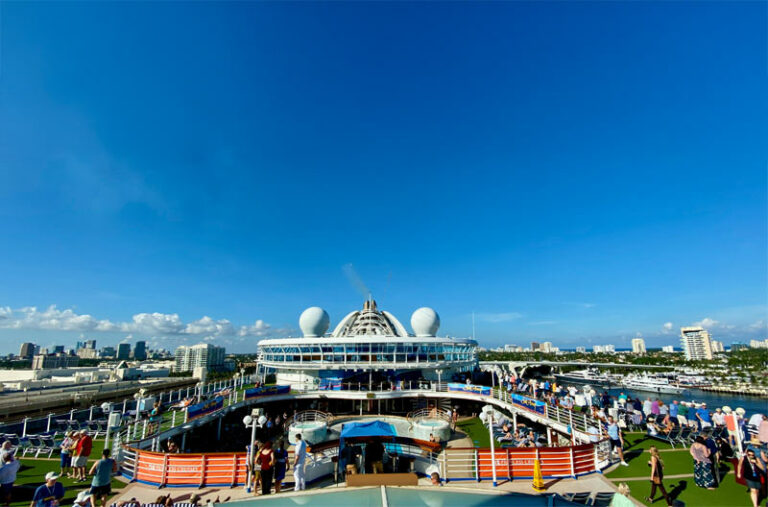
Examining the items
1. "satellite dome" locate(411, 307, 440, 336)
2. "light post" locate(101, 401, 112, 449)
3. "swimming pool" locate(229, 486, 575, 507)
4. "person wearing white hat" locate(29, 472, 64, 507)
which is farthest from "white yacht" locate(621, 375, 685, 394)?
"person wearing white hat" locate(29, 472, 64, 507)

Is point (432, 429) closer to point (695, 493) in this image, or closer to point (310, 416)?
point (695, 493)

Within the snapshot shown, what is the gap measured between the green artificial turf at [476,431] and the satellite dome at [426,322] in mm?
13932

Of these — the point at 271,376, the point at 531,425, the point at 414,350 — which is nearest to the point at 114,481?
the point at 414,350

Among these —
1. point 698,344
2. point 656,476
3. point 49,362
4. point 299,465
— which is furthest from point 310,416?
point 698,344

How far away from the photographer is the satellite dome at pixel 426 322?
143ft

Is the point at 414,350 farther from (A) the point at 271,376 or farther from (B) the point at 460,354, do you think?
(A) the point at 271,376

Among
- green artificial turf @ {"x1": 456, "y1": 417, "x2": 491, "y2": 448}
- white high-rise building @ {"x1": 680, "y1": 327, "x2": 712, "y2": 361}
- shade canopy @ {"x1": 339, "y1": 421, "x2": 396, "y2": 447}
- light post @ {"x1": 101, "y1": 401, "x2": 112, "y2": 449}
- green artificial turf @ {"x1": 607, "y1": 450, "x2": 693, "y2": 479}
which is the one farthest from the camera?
white high-rise building @ {"x1": 680, "y1": 327, "x2": 712, "y2": 361}

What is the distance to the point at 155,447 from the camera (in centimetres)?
1752

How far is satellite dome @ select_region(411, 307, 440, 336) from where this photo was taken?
43.7 metres

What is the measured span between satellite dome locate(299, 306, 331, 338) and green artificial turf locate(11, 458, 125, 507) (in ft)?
91.0

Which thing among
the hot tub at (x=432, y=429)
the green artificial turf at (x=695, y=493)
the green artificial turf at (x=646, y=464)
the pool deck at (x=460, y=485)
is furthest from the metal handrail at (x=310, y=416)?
the green artificial turf at (x=695, y=493)

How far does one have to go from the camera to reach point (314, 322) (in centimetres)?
4288

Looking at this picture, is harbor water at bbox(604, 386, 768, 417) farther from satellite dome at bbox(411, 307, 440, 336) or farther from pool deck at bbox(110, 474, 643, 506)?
pool deck at bbox(110, 474, 643, 506)

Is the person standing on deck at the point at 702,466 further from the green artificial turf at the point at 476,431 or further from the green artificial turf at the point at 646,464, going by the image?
the green artificial turf at the point at 476,431
